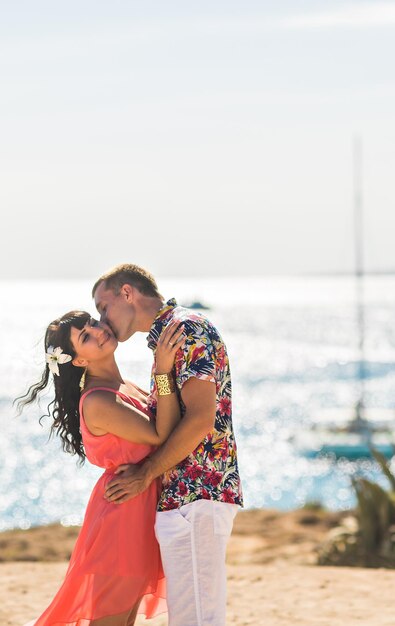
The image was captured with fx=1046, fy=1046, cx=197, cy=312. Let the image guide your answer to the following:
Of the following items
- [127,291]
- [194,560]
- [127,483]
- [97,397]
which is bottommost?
[194,560]

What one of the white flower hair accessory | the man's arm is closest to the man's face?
the white flower hair accessory

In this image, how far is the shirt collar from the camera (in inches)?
183

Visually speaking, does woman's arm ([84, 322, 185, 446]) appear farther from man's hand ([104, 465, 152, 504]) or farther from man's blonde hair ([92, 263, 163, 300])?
man's blonde hair ([92, 263, 163, 300])

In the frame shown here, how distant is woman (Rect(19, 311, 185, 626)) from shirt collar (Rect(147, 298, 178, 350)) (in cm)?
11

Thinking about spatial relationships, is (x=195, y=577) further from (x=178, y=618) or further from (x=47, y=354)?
(x=47, y=354)

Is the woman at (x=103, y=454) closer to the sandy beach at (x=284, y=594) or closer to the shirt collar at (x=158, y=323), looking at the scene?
the shirt collar at (x=158, y=323)

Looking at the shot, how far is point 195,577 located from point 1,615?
11.4 ft

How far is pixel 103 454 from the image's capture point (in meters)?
4.75

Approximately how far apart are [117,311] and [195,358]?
469 millimetres

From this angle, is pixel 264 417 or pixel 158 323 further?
pixel 264 417

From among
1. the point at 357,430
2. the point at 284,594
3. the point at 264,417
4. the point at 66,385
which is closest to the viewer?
the point at 66,385

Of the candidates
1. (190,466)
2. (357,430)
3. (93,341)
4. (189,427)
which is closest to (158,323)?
(93,341)

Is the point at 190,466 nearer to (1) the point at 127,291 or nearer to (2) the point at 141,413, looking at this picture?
(2) the point at 141,413

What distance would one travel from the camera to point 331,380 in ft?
266
